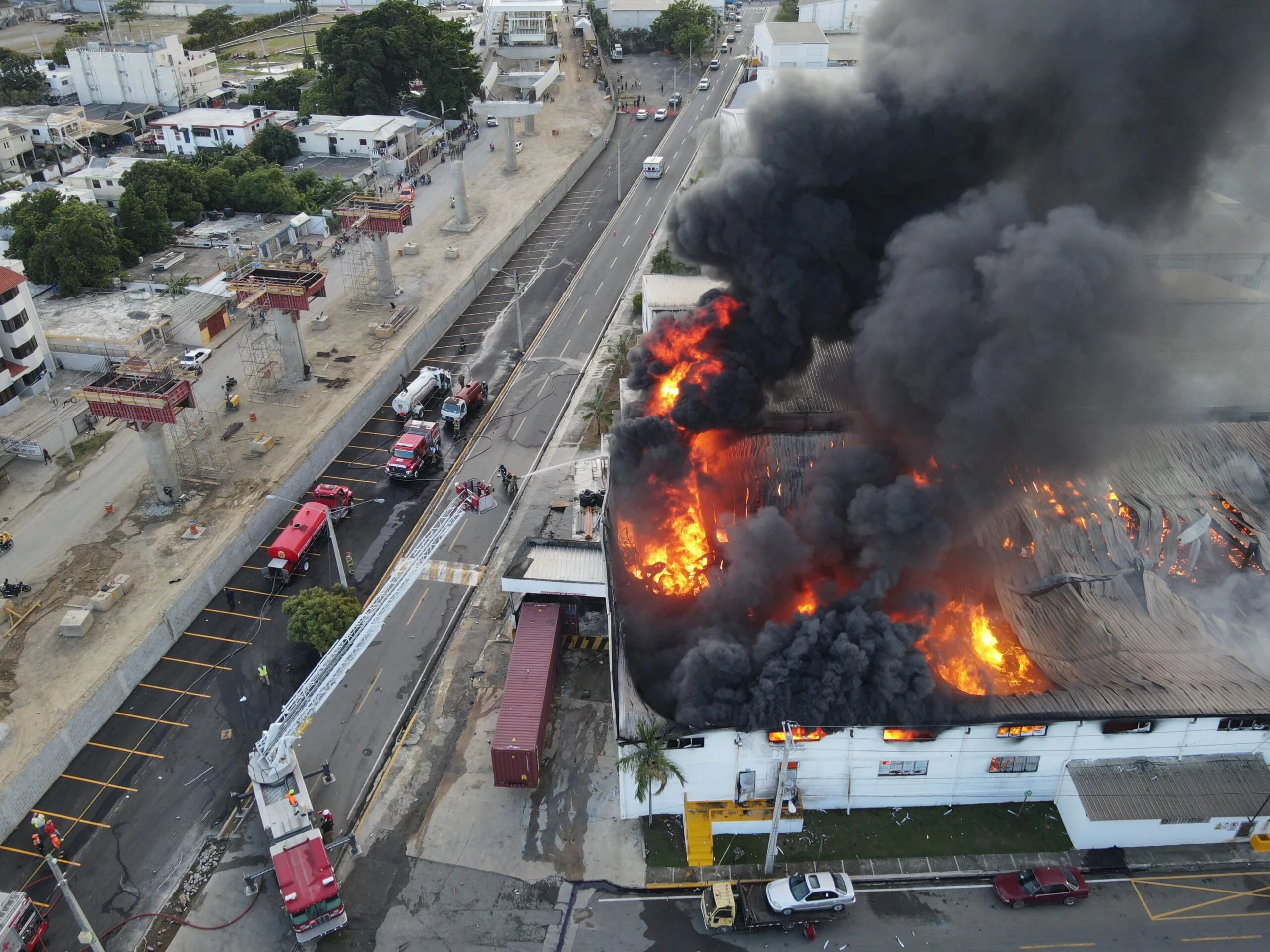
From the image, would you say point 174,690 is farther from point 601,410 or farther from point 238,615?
point 601,410

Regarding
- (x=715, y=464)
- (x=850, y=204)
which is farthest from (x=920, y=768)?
(x=850, y=204)

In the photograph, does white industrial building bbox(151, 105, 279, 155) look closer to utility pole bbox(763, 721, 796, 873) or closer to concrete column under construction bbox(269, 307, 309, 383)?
concrete column under construction bbox(269, 307, 309, 383)

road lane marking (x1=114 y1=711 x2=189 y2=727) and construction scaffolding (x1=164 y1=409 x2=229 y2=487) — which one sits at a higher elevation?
construction scaffolding (x1=164 y1=409 x2=229 y2=487)

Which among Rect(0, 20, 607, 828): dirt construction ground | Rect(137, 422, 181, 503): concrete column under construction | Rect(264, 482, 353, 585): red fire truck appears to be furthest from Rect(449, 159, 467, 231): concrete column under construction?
Rect(137, 422, 181, 503): concrete column under construction

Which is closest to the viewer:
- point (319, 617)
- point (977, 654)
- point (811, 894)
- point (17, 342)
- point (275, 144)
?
point (811, 894)

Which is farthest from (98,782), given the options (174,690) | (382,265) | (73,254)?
(73,254)
